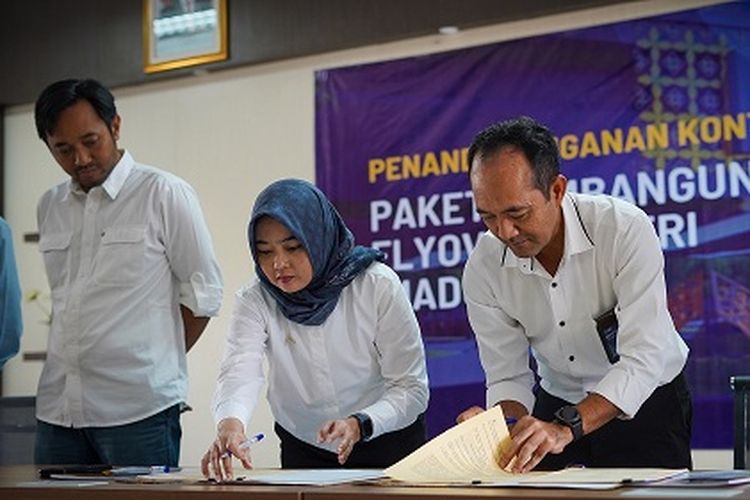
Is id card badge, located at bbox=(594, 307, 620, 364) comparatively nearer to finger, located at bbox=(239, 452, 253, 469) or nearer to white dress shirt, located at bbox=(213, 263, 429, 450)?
white dress shirt, located at bbox=(213, 263, 429, 450)

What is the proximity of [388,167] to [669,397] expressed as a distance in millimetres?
2861

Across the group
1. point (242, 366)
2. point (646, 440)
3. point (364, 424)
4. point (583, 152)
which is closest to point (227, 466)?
point (364, 424)

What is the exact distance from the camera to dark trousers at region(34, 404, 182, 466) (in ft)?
10.2

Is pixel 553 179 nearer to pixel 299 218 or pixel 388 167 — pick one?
pixel 299 218

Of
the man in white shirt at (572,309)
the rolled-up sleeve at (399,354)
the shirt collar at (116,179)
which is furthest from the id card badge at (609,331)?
the shirt collar at (116,179)

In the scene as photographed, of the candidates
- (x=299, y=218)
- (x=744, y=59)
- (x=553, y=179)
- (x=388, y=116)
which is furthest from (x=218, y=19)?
(x=553, y=179)

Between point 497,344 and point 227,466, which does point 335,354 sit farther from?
point 227,466

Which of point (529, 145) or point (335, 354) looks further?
point (335, 354)

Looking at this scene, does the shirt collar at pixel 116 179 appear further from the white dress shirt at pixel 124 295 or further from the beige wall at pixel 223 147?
the beige wall at pixel 223 147

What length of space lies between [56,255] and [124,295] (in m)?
0.28

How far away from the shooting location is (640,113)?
4.74 meters

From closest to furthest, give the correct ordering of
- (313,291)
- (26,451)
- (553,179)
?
1. (553,179)
2. (313,291)
3. (26,451)

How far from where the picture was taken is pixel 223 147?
588 centimetres

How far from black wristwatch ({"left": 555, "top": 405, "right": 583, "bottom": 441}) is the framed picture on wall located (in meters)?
3.82
